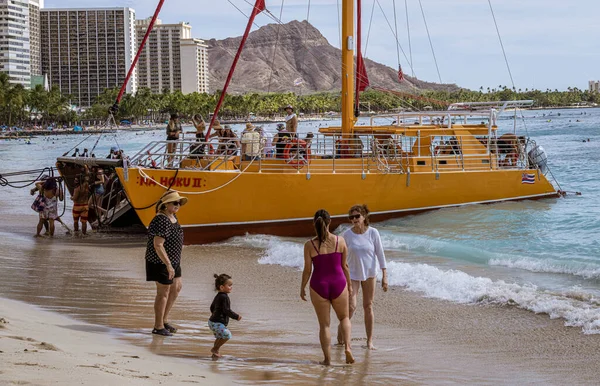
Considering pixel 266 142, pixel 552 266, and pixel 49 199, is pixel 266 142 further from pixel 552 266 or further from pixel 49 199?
pixel 552 266

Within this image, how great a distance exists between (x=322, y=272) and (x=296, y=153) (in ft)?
37.1

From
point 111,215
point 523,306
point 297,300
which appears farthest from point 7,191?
point 523,306

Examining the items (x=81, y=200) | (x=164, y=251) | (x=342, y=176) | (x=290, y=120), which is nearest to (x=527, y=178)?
(x=342, y=176)

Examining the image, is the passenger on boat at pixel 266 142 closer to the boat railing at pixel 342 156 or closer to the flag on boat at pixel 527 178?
the boat railing at pixel 342 156

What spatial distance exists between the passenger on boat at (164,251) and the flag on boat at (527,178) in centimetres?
1591

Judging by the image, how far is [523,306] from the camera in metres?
11.6

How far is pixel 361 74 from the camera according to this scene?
22578 millimetres

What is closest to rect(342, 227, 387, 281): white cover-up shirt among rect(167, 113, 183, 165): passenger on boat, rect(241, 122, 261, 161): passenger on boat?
rect(241, 122, 261, 161): passenger on boat

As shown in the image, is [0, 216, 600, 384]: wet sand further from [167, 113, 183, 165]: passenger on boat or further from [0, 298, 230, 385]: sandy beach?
[167, 113, 183, 165]: passenger on boat

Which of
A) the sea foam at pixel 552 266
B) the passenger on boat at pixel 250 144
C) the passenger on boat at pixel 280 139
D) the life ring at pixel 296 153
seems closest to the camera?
the sea foam at pixel 552 266

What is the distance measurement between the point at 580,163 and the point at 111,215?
A: 119ft

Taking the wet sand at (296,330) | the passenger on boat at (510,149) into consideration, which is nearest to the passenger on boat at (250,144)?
the wet sand at (296,330)

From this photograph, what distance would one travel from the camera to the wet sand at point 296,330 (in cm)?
839

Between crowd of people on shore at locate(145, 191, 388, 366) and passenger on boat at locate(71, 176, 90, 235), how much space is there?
1106cm
